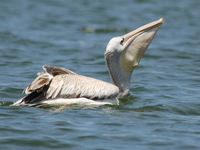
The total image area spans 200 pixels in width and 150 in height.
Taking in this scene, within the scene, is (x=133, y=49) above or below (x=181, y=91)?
above

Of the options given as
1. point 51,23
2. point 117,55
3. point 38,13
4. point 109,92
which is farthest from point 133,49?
point 38,13

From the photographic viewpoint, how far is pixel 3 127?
17.3 feet

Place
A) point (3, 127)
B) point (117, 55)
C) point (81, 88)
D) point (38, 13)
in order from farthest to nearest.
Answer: point (38, 13) < point (117, 55) < point (81, 88) < point (3, 127)

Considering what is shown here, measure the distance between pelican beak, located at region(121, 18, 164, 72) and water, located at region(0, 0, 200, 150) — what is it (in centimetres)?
57

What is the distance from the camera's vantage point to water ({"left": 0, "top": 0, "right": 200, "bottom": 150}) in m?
5.06

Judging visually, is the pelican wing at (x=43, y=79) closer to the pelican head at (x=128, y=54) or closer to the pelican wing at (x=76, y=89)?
the pelican wing at (x=76, y=89)

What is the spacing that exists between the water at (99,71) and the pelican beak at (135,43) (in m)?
0.57

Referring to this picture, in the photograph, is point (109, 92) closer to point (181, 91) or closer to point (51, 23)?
point (181, 91)

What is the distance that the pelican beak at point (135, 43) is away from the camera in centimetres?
663

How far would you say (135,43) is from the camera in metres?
6.66

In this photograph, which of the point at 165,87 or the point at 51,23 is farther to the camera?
the point at 51,23

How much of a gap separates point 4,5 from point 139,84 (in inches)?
396

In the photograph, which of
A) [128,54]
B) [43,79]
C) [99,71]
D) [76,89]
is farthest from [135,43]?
[99,71]

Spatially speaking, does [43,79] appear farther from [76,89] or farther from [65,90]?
[76,89]
